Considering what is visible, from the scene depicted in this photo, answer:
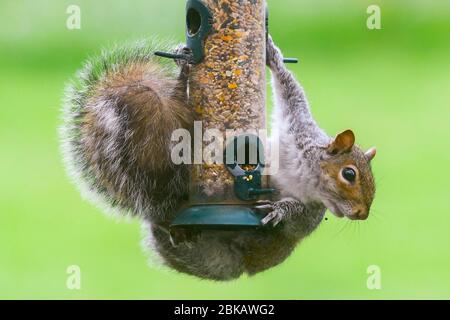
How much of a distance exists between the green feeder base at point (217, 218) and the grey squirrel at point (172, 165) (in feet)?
0.18

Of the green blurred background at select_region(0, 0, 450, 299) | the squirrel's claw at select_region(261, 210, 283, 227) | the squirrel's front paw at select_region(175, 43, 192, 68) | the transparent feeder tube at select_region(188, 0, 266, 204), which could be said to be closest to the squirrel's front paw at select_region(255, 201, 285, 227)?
the squirrel's claw at select_region(261, 210, 283, 227)

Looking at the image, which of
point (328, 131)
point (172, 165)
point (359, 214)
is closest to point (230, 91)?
point (172, 165)

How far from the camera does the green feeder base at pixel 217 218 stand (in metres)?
5.11

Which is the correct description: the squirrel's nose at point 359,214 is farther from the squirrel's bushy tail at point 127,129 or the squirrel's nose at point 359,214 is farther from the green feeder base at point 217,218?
the squirrel's bushy tail at point 127,129

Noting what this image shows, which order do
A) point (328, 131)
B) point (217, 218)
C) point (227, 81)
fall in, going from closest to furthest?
1. point (217, 218)
2. point (227, 81)
3. point (328, 131)

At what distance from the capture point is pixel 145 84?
17.3 feet

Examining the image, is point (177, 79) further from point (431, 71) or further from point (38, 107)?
point (431, 71)

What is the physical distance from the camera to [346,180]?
5.20 meters

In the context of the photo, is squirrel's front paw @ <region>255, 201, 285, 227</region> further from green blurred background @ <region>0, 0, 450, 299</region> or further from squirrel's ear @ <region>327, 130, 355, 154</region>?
green blurred background @ <region>0, 0, 450, 299</region>

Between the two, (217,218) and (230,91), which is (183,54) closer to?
(230,91)

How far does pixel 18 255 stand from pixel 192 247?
3.36 metres

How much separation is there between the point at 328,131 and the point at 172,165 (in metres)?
3.31

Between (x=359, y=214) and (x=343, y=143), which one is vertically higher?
(x=343, y=143)
